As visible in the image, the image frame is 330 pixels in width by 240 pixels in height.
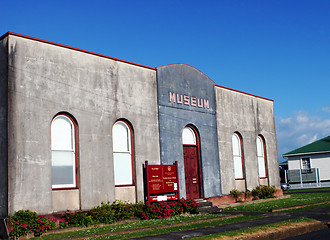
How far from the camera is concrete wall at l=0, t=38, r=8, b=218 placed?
11.9 meters

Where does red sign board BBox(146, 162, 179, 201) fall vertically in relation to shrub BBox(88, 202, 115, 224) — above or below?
above

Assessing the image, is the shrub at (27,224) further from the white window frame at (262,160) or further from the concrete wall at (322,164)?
the concrete wall at (322,164)

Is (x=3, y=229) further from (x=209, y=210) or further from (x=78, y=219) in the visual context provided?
(x=209, y=210)

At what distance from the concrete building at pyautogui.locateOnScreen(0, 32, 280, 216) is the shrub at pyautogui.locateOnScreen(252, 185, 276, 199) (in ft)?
2.40

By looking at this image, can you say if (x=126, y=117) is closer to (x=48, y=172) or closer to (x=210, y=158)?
(x=48, y=172)

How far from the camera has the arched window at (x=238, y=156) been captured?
21.6 m

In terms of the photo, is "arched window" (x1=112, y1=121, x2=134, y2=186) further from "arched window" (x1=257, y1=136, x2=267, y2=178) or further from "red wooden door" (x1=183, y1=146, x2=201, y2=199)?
"arched window" (x1=257, y1=136, x2=267, y2=178)

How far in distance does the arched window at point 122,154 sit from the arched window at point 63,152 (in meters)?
1.90

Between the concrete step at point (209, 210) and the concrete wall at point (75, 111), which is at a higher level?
the concrete wall at point (75, 111)

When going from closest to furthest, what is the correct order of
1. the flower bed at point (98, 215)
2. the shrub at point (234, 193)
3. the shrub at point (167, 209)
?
the flower bed at point (98, 215), the shrub at point (167, 209), the shrub at point (234, 193)

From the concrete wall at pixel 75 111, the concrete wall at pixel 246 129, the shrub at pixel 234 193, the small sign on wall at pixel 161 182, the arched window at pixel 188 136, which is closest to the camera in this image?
A: the concrete wall at pixel 75 111

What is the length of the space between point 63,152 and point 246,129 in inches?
474

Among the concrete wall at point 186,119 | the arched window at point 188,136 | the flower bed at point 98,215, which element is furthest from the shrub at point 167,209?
the arched window at point 188,136

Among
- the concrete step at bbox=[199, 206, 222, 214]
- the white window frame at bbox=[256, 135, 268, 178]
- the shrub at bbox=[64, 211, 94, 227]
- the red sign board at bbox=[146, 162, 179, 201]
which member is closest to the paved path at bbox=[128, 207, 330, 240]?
the concrete step at bbox=[199, 206, 222, 214]
